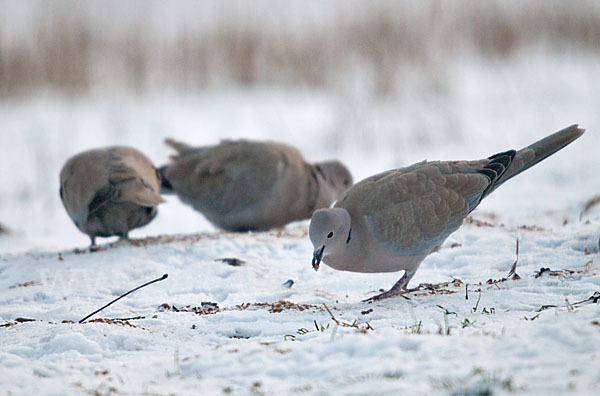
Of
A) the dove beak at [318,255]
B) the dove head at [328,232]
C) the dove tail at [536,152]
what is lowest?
the dove beak at [318,255]

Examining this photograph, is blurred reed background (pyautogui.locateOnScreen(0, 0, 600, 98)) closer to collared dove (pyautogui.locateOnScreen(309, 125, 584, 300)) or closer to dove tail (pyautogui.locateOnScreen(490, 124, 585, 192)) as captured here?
dove tail (pyautogui.locateOnScreen(490, 124, 585, 192))

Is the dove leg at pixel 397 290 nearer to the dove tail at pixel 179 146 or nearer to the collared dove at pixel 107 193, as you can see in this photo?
the collared dove at pixel 107 193

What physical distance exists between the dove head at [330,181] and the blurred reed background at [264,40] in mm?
4963

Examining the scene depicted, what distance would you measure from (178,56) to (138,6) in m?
1.30

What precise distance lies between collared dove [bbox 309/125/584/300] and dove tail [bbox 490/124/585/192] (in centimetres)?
3

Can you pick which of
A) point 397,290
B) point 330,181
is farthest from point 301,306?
point 330,181

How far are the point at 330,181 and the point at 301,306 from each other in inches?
127

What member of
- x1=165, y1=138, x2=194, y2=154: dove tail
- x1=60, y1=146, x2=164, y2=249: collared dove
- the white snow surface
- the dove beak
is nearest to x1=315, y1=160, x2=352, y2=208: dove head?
the white snow surface

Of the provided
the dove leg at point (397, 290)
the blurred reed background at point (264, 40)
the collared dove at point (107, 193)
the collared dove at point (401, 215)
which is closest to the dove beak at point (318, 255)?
the collared dove at point (401, 215)

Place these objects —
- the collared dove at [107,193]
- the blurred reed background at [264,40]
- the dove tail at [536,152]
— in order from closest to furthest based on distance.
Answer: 1. the dove tail at [536,152]
2. the collared dove at [107,193]
3. the blurred reed background at [264,40]

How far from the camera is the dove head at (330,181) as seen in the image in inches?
267

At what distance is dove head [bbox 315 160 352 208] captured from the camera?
22.2 feet

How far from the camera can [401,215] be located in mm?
4176

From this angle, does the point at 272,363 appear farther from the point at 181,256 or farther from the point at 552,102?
the point at 552,102
